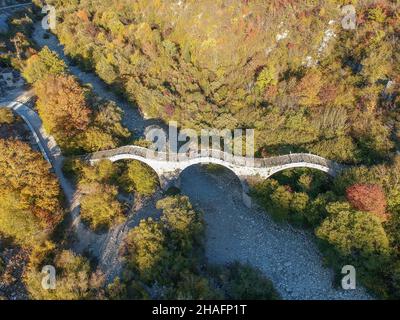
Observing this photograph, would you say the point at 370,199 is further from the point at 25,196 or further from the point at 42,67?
the point at 42,67

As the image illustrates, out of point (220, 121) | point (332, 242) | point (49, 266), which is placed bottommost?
point (49, 266)

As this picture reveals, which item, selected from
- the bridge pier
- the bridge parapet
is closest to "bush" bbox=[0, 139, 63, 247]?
the bridge parapet

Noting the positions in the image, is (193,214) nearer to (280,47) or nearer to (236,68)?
(236,68)

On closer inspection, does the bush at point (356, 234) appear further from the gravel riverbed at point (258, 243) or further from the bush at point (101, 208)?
the bush at point (101, 208)

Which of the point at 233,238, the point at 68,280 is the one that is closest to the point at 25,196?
the point at 68,280

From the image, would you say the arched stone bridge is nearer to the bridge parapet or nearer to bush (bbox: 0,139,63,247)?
the bridge parapet

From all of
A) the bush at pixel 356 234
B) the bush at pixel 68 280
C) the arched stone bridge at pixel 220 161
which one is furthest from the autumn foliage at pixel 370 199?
the bush at pixel 68 280

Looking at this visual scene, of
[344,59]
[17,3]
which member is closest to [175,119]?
[344,59]
